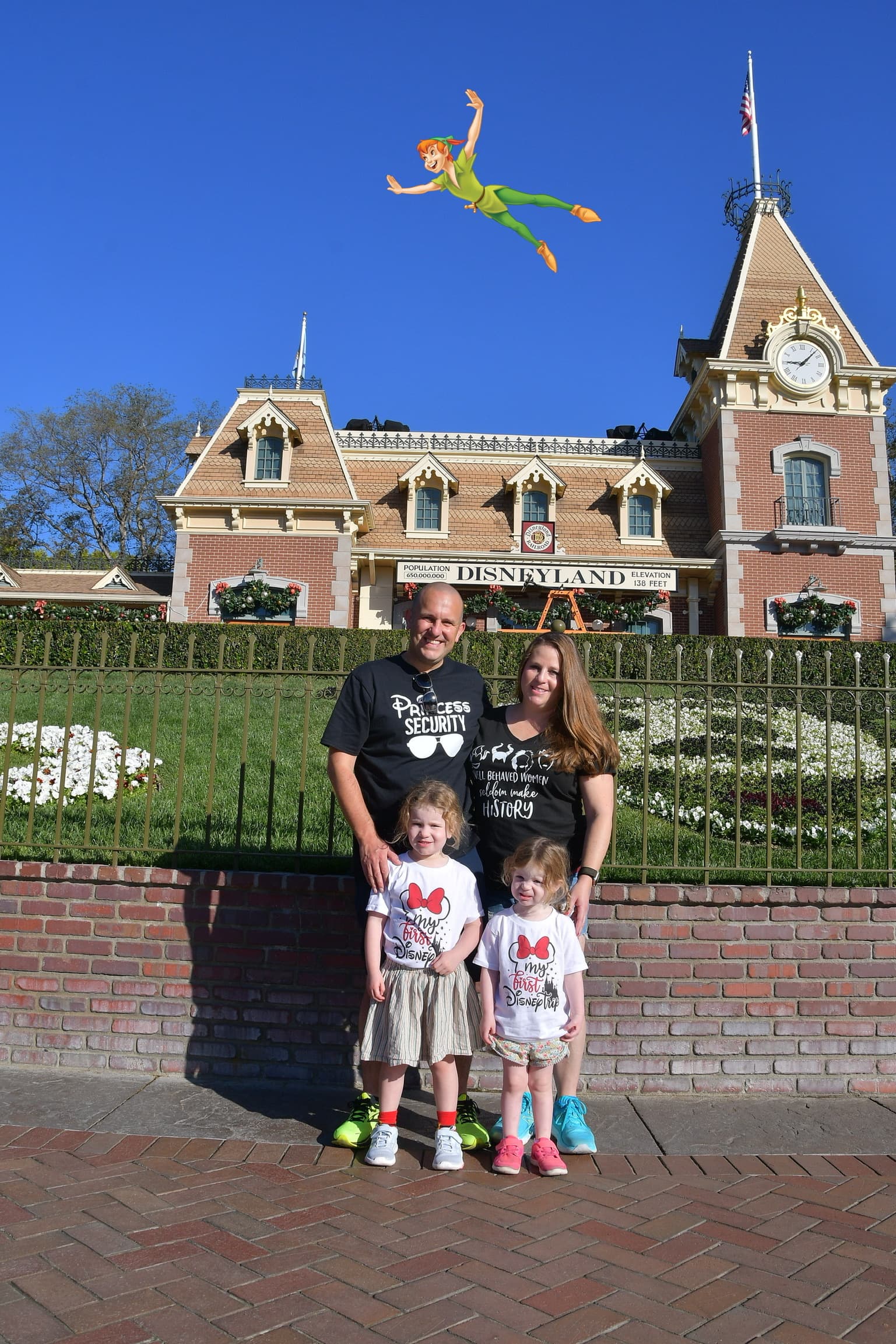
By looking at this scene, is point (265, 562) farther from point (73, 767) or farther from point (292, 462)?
point (73, 767)

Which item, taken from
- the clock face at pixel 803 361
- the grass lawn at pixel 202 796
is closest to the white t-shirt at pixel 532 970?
the grass lawn at pixel 202 796

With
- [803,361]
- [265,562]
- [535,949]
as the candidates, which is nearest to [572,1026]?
[535,949]

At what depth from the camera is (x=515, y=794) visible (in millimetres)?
3754

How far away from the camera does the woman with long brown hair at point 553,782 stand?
12.1 feet

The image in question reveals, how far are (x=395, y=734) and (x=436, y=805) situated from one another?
1.25ft

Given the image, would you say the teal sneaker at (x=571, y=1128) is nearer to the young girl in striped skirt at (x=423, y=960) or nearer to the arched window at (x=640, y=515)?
the young girl in striped skirt at (x=423, y=960)

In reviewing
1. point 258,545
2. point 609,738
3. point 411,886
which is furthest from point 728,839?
point 258,545

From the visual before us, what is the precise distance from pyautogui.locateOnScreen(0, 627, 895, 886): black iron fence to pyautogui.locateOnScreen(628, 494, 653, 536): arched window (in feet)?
36.7

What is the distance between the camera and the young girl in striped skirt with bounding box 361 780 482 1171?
11.5 ft

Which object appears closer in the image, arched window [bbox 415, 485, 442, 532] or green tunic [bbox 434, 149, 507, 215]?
green tunic [bbox 434, 149, 507, 215]

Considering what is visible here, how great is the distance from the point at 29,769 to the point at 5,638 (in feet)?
28.8

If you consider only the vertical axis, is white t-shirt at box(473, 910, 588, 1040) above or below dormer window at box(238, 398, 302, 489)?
below

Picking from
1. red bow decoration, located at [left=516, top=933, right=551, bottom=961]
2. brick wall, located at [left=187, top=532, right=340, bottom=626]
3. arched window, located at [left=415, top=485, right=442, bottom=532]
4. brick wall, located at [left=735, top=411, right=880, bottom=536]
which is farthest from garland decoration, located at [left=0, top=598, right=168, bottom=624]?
brick wall, located at [left=735, top=411, right=880, bottom=536]

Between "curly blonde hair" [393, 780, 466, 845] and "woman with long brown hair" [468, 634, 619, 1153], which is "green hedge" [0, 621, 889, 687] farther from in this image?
"curly blonde hair" [393, 780, 466, 845]
